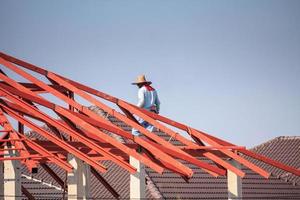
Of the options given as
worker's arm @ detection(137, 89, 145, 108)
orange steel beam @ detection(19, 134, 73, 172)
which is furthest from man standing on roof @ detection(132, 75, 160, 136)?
orange steel beam @ detection(19, 134, 73, 172)

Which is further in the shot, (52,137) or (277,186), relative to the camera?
(277,186)

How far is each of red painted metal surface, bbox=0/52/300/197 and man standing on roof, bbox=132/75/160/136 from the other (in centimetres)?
33

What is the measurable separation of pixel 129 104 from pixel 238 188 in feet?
10.7

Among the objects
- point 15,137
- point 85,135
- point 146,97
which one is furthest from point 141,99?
point 15,137

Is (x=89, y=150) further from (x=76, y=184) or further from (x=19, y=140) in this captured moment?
(x=19, y=140)

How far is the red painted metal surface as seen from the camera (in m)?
19.8

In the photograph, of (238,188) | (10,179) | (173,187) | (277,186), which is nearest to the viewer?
(10,179)

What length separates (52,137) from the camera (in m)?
19.9

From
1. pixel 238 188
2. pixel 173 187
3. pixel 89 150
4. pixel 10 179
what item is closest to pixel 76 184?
pixel 89 150

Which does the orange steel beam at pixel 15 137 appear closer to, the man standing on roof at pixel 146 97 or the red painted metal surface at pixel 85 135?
the red painted metal surface at pixel 85 135

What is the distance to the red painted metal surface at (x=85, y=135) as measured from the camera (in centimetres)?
1977

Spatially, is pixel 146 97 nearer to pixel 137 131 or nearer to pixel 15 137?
pixel 137 131

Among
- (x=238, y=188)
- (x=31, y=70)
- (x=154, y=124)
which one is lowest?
(x=238, y=188)

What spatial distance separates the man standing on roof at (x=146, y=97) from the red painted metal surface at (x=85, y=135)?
33 centimetres
